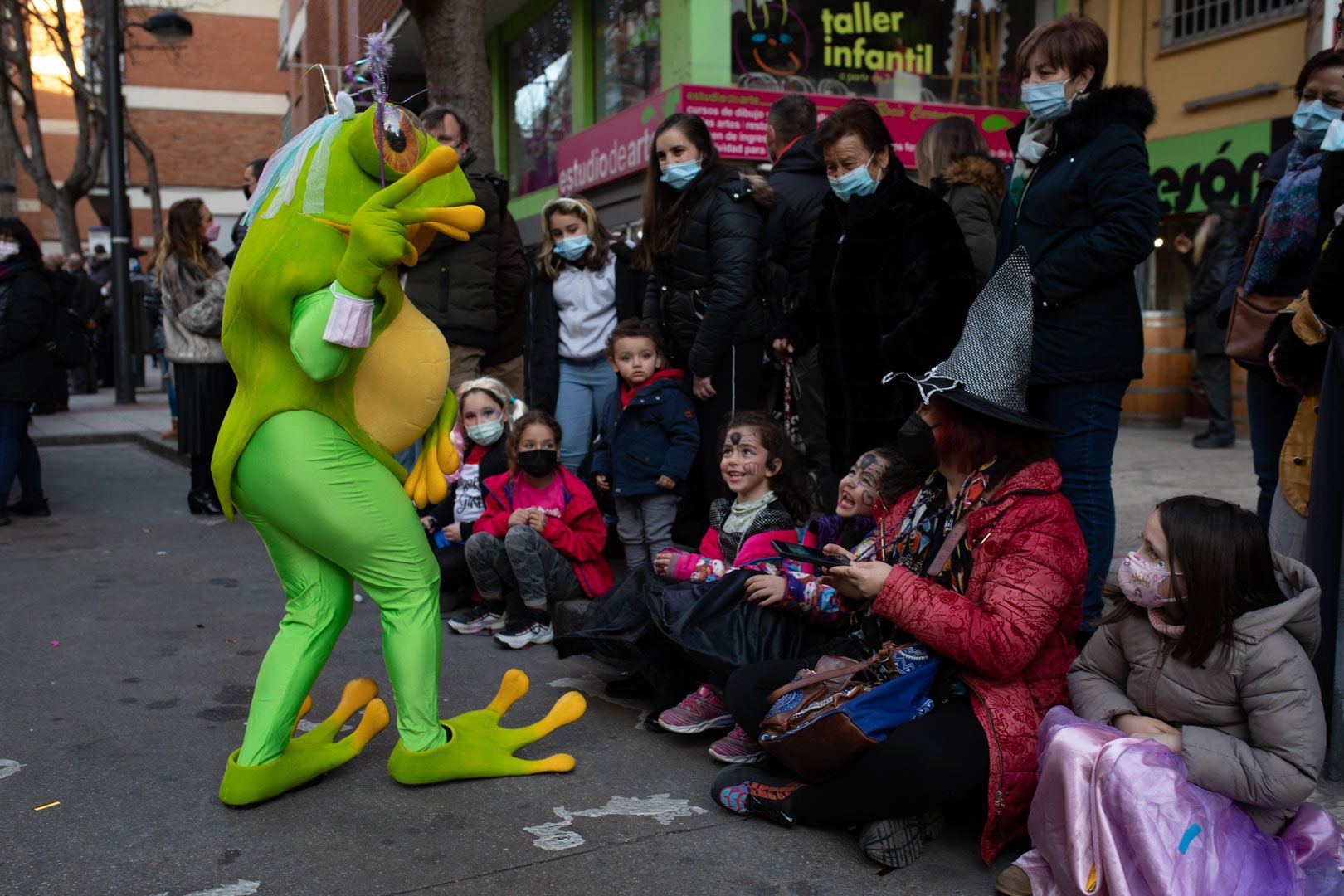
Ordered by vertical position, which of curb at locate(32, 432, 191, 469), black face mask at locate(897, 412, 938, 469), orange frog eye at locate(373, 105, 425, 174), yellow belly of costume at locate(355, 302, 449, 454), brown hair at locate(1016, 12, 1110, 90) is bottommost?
curb at locate(32, 432, 191, 469)

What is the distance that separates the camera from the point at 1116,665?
289 cm

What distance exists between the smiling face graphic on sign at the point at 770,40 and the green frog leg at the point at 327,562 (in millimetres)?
8329

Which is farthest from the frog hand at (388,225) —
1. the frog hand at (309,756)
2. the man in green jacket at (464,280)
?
the man in green jacket at (464,280)

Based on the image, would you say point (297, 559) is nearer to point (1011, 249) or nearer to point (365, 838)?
point (365, 838)

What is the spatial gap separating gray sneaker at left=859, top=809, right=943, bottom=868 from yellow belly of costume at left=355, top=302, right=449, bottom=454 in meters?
1.62

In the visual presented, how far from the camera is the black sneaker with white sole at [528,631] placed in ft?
16.5

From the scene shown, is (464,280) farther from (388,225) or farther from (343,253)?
(388,225)

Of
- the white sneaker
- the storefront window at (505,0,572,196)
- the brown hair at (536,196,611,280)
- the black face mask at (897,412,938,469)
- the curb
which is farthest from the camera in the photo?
the storefront window at (505,0,572,196)

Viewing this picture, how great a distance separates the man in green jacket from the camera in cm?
611

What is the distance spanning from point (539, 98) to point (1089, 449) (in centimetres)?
1193

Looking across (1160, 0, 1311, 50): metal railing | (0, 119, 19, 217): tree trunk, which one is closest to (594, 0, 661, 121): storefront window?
(1160, 0, 1311, 50): metal railing

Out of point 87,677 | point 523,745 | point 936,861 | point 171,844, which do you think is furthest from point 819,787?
point 87,677

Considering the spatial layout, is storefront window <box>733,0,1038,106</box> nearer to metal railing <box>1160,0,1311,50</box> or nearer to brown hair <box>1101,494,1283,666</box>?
metal railing <box>1160,0,1311,50</box>

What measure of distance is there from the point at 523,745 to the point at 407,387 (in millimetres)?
1116
